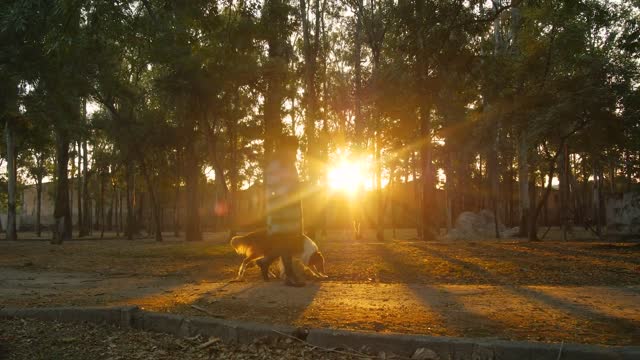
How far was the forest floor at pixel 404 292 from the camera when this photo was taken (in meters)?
5.22

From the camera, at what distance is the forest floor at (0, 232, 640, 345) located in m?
5.22

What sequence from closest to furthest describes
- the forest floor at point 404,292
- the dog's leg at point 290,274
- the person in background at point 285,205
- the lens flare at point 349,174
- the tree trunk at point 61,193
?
1. the forest floor at point 404,292
2. the person in background at point 285,205
3. the dog's leg at point 290,274
4. the tree trunk at point 61,193
5. the lens flare at point 349,174

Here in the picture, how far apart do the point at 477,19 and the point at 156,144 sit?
1939cm

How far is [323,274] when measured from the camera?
29.4 ft

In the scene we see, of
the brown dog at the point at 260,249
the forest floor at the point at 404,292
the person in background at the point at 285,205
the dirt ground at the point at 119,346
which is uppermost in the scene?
the person in background at the point at 285,205

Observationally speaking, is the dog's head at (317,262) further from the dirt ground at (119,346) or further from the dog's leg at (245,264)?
the dirt ground at (119,346)

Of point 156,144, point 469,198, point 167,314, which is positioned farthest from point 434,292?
point 469,198

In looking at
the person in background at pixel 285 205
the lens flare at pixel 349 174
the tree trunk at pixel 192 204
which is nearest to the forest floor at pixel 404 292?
the person in background at pixel 285 205

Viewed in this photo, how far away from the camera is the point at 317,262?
8.66 metres

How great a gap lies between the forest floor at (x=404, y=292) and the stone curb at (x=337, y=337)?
0.43 m

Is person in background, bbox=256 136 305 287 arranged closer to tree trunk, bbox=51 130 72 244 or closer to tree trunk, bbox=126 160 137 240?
tree trunk, bbox=51 130 72 244

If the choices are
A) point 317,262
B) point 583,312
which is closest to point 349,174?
point 317,262

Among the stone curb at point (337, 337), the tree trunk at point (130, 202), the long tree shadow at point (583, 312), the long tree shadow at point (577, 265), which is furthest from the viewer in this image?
the tree trunk at point (130, 202)

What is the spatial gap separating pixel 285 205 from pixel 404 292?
206 centimetres
